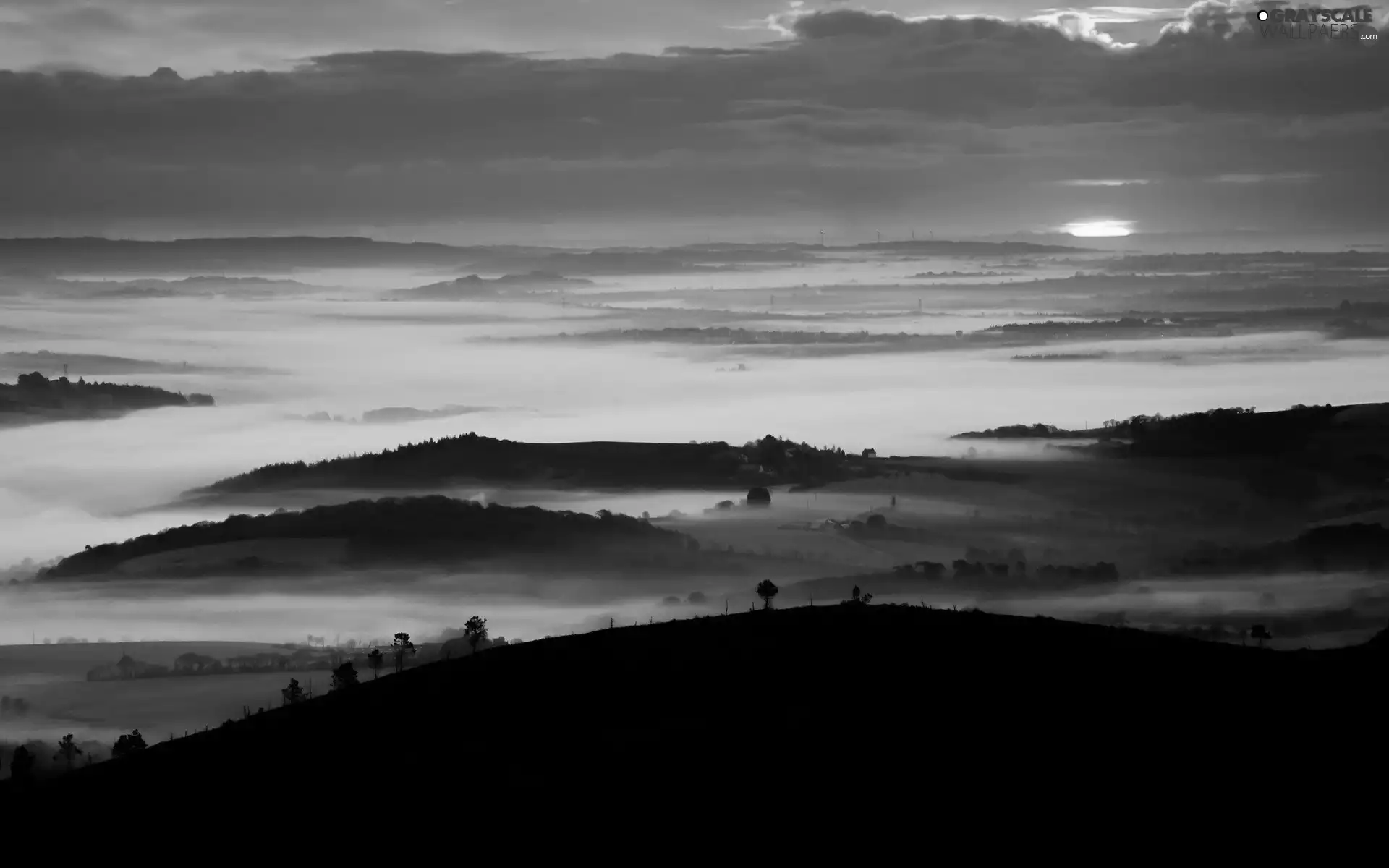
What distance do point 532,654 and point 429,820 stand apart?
4965 cm

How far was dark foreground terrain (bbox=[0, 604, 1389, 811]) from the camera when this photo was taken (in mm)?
126250

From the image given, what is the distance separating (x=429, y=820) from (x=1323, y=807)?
68.3 metres

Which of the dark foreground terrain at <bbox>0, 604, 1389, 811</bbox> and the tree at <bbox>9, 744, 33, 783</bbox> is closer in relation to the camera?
the dark foreground terrain at <bbox>0, 604, 1389, 811</bbox>

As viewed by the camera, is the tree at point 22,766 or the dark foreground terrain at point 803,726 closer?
the dark foreground terrain at point 803,726

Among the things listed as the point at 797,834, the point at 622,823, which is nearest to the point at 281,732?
the point at 622,823

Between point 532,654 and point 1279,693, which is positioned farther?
point 532,654

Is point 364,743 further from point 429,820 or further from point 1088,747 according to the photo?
point 1088,747

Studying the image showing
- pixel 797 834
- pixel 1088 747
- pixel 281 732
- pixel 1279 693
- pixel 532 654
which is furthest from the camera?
pixel 532 654

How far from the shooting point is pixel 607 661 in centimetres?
16475

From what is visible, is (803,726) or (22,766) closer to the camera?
(803,726)

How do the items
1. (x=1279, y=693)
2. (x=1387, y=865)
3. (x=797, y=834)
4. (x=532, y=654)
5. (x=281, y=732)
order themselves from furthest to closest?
(x=532, y=654), (x=281, y=732), (x=1279, y=693), (x=797, y=834), (x=1387, y=865)

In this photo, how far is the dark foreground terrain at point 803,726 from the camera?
4970 inches

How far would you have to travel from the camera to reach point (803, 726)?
13800 centimetres

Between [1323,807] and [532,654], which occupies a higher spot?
[532,654]
